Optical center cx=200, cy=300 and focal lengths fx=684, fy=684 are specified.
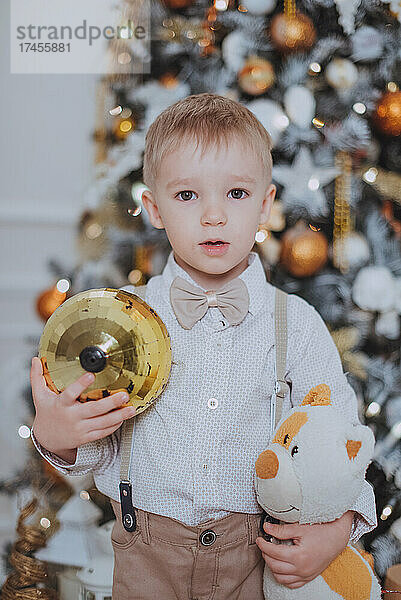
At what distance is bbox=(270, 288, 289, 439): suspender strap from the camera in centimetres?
118

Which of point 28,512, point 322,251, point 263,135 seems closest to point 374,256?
point 322,251

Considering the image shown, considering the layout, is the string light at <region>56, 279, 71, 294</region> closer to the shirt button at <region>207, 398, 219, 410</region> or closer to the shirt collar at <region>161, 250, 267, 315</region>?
the shirt collar at <region>161, 250, 267, 315</region>

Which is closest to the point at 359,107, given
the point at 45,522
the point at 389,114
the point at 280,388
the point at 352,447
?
the point at 389,114

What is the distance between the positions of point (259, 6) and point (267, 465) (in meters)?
1.06

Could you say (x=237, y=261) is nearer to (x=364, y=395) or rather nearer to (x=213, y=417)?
(x=213, y=417)

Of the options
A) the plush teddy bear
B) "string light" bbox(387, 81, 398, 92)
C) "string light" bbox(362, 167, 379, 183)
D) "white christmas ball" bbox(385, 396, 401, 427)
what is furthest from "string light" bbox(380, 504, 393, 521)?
"string light" bbox(387, 81, 398, 92)

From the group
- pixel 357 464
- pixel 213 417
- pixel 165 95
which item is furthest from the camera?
pixel 165 95

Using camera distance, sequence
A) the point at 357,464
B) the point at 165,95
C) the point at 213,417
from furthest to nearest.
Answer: the point at 165,95, the point at 213,417, the point at 357,464

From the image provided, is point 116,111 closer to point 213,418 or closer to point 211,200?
point 211,200

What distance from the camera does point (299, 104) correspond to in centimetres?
157

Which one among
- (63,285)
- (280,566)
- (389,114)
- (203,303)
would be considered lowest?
(280,566)

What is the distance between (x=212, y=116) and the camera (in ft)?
3.83

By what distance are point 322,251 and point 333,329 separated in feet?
0.63

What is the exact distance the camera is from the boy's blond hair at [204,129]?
3.77 feet
